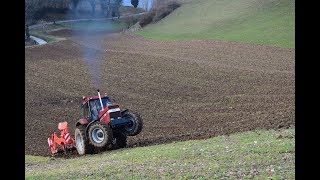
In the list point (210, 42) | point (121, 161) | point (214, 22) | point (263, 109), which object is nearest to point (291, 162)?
point (121, 161)

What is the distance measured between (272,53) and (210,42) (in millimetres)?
9878

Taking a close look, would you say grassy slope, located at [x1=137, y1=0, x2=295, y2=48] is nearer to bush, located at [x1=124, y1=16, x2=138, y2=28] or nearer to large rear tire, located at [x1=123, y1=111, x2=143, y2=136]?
bush, located at [x1=124, y1=16, x2=138, y2=28]

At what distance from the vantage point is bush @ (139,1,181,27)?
238ft

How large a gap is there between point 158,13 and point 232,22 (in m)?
13.4

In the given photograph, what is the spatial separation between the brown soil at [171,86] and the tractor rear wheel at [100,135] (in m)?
1.55

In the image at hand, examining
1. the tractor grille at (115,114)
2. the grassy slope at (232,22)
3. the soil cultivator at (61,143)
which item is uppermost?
the grassy slope at (232,22)

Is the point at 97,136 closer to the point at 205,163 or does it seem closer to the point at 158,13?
the point at 205,163

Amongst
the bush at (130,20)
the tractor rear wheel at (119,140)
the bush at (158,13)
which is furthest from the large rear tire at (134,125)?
the bush at (130,20)

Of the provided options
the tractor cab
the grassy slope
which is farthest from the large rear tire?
the grassy slope

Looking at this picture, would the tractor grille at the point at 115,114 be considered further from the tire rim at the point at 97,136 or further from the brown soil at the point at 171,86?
the brown soil at the point at 171,86

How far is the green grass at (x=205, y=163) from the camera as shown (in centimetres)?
988

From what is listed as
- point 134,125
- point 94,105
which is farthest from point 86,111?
point 134,125

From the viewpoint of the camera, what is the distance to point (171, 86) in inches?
1277

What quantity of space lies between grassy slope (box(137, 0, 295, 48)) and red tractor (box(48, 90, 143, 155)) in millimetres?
34080
